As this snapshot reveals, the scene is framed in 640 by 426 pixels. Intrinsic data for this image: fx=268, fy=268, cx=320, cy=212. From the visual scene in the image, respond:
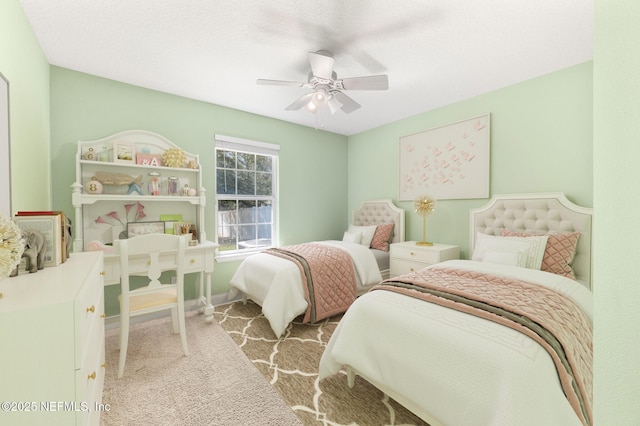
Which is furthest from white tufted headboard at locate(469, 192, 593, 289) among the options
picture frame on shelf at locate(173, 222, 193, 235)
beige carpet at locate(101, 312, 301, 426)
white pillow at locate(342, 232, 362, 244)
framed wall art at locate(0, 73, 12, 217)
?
framed wall art at locate(0, 73, 12, 217)

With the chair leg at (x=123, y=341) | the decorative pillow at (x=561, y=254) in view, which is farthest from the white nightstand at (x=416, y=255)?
the chair leg at (x=123, y=341)

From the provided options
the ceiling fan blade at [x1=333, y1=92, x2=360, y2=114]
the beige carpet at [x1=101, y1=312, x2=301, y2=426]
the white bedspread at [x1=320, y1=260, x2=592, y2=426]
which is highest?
the ceiling fan blade at [x1=333, y1=92, x2=360, y2=114]

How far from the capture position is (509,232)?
2773mm

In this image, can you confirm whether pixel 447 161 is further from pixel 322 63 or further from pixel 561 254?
pixel 322 63

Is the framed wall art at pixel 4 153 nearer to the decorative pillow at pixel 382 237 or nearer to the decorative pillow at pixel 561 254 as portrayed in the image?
the decorative pillow at pixel 382 237

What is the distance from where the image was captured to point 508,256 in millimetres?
2443

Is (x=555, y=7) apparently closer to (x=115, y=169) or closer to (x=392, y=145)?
(x=392, y=145)

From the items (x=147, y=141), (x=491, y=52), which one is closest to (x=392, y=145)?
(x=491, y=52)

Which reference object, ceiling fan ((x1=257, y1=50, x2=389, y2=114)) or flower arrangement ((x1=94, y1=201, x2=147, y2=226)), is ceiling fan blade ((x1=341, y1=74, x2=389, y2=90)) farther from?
flower arrangement ((x1=94, y1=201, x2=147, y2=226))

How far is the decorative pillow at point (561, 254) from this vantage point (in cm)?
238

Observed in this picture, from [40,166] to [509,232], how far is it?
171 inches

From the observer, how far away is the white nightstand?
3.19 m

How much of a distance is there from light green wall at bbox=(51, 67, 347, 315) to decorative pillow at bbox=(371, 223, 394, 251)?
999 millimetres

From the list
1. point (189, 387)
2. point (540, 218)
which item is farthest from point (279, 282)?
point (540, 218)
